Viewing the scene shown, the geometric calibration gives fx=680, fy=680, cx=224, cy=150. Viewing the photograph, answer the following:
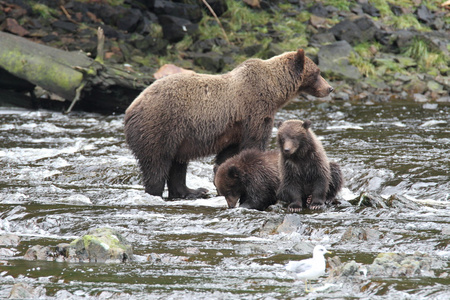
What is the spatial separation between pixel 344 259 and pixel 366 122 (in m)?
9.77

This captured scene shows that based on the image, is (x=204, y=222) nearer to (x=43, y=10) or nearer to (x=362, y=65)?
(x=362, y=65)

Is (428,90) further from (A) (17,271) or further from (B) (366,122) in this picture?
(A) (17,271)

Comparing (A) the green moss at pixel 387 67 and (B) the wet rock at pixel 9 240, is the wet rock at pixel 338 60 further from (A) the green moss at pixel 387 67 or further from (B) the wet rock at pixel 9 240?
(B) the wet rock at pixel 9 240

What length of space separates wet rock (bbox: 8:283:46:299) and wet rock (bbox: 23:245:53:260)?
3.61 ft

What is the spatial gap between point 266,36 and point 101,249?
62.5 ft


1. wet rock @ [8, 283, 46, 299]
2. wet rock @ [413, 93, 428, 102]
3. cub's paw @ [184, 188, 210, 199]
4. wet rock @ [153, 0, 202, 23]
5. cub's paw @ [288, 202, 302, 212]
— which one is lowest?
wet rock @ [413, 93, 428, 102]

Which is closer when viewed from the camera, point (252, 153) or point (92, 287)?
point (92, 287)

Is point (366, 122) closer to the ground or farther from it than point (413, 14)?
closer to the ground

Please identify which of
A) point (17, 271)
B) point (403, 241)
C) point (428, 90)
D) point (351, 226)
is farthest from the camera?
point (428, 90)

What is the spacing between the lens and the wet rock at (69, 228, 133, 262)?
20.8ft

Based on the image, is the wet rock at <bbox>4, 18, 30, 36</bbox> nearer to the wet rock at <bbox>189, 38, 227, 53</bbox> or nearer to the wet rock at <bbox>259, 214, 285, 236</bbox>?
the wet rock at <bbox>189, 38, 227, 53</bbox>

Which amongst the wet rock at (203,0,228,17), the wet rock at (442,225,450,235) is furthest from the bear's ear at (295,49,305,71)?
the wet rock at (203,0,228,17)

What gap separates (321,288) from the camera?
534 centimetres

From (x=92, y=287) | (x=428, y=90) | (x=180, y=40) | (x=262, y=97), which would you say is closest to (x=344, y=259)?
(x=92, y=287)
